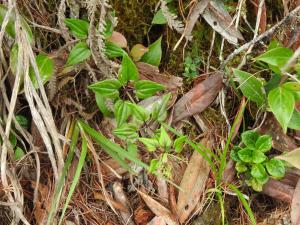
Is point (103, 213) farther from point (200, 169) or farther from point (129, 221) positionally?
point (200, 169)

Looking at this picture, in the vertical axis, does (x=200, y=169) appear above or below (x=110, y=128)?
below

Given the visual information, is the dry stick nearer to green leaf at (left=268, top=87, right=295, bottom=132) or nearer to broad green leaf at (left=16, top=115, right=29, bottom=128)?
green leaf at (left=268, top=87, right=295, bottom=132)

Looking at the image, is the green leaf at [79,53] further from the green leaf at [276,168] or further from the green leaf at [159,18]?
the green leaf at [276,168]

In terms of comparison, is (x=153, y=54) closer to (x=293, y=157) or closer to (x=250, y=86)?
(x=250, y=86)

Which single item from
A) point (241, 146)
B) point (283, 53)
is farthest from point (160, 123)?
point (283, 53)

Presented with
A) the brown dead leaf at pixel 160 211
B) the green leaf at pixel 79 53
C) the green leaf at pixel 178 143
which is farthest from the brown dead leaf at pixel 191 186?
the green leaf at pixel 79 53

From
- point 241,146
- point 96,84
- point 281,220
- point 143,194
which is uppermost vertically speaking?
point 96,84

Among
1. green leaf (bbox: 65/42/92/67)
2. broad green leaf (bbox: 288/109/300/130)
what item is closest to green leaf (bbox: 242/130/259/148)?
broad green leaf (bbox: 288/109/300/130)
